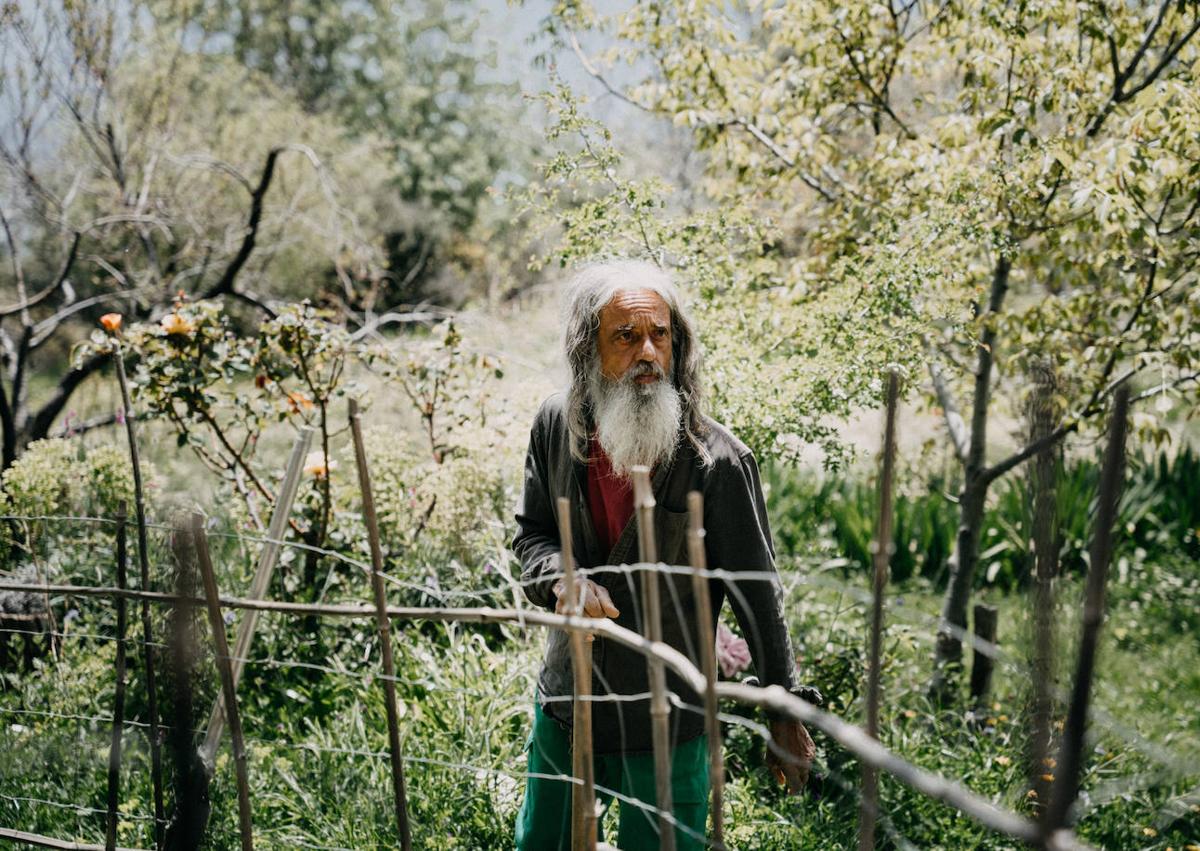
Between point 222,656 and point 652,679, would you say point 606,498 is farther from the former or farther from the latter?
point 222,656

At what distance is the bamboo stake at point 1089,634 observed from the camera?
993 millimetres

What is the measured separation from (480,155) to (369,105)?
3.93 metres

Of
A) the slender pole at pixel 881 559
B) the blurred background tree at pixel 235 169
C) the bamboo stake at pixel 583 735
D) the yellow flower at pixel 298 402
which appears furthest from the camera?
the blurred background tree at pixel 235 169

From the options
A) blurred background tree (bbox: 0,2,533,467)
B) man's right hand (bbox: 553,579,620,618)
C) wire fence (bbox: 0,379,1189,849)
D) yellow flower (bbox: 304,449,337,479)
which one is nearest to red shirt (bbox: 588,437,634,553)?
wire fence (bbox: 0,379,1189,849)

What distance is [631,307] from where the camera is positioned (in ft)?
6.98

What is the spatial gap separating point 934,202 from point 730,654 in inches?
66.2

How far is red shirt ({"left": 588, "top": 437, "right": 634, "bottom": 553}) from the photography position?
2107 mm

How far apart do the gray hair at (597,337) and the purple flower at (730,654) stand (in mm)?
1259

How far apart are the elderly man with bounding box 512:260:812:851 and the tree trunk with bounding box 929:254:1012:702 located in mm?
1925

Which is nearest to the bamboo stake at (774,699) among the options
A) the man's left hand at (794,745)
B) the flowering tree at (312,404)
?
the man's left hand at (794,745)

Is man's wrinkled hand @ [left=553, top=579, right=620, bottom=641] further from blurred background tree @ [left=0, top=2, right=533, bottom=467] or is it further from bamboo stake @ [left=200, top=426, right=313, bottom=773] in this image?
blurred background tree @ [left=0, top=2, right=533, bottom=467]

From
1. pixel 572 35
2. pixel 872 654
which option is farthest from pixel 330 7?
pixel 872 654

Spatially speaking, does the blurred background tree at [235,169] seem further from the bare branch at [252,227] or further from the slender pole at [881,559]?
the slender pole at [881,559]

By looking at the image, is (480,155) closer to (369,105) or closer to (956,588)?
(369,105)
